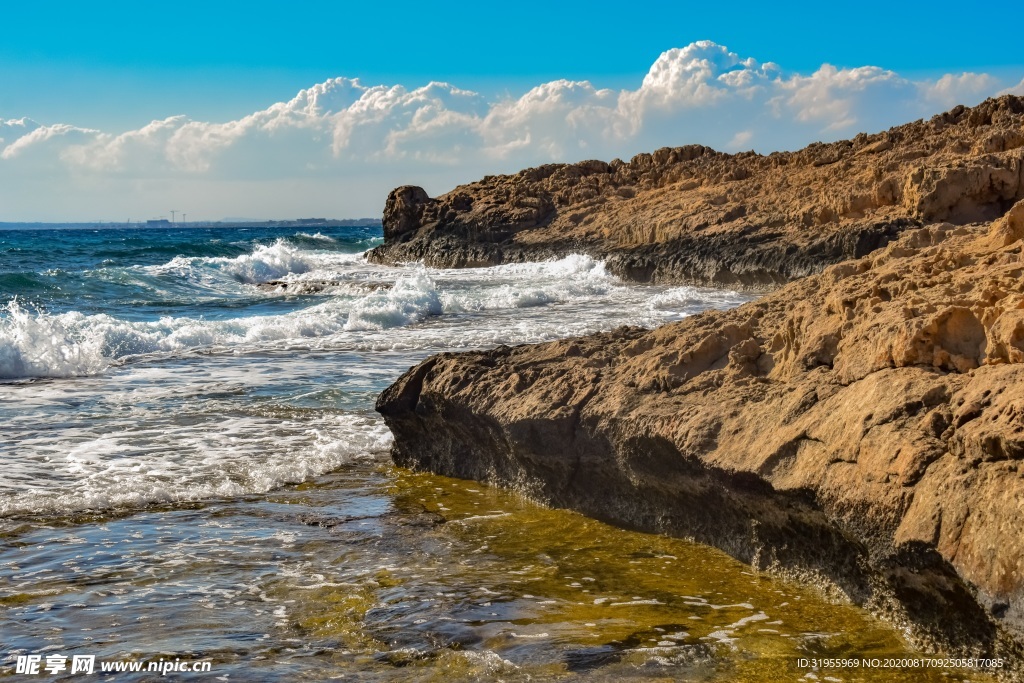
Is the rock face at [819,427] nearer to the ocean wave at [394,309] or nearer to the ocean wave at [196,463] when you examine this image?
the ocean wave at [196,463]

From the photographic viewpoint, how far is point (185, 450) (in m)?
7.09

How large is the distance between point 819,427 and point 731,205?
2204cm

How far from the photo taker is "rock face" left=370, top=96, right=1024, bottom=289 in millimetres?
19391

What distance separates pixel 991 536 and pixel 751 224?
68.4 feet

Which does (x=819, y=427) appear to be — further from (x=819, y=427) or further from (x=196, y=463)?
(x=196, y=463)

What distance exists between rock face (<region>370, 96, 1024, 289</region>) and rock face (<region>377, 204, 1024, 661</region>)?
1414cm

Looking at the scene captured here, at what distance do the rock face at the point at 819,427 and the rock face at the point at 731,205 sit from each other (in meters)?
14.1

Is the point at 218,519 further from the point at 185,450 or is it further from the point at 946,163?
the point at 946,163

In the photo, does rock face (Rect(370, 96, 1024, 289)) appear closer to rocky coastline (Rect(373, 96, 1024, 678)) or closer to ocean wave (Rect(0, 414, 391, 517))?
ocean wave (Rect(0, 414, 391, 517))

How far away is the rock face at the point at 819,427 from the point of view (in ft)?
11.2

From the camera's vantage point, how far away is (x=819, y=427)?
161 inches

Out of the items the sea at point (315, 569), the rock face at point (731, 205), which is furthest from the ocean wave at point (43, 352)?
the rock face at point (731, 205)

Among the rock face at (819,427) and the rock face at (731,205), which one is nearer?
the rock face at (819,427)

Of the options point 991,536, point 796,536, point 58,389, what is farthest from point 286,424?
point 991,536
